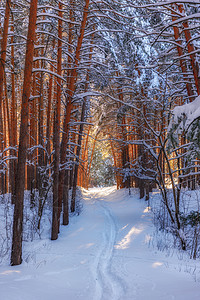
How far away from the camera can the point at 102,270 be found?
5.60 meters

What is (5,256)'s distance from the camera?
691 centimetres

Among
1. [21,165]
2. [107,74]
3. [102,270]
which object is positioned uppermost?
[107,74]

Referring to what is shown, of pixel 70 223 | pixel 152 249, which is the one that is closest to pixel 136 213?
pixel 70 223

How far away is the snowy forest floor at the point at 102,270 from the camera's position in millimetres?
4250

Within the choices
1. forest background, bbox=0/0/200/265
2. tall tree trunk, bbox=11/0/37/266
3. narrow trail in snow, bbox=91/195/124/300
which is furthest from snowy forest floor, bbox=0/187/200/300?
forest background, bbox=0/0/200/265

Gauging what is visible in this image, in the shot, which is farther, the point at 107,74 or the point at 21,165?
the point at 107,74

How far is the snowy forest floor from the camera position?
167 inches

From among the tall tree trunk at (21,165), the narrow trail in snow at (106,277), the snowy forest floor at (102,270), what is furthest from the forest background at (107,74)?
the narrow trail in snow at (106,277)

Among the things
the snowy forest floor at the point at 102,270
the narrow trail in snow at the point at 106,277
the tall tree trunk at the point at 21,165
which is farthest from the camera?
the tall tree trunk at the point at 21,165

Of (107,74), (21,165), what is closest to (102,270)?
(21,165)

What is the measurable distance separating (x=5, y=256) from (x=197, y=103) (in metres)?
6.36

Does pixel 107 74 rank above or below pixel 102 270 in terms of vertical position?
above

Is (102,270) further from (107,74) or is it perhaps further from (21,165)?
(107,74)

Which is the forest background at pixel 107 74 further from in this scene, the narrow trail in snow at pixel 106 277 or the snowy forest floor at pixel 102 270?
the narrow trail in snow at pixel 106 277
